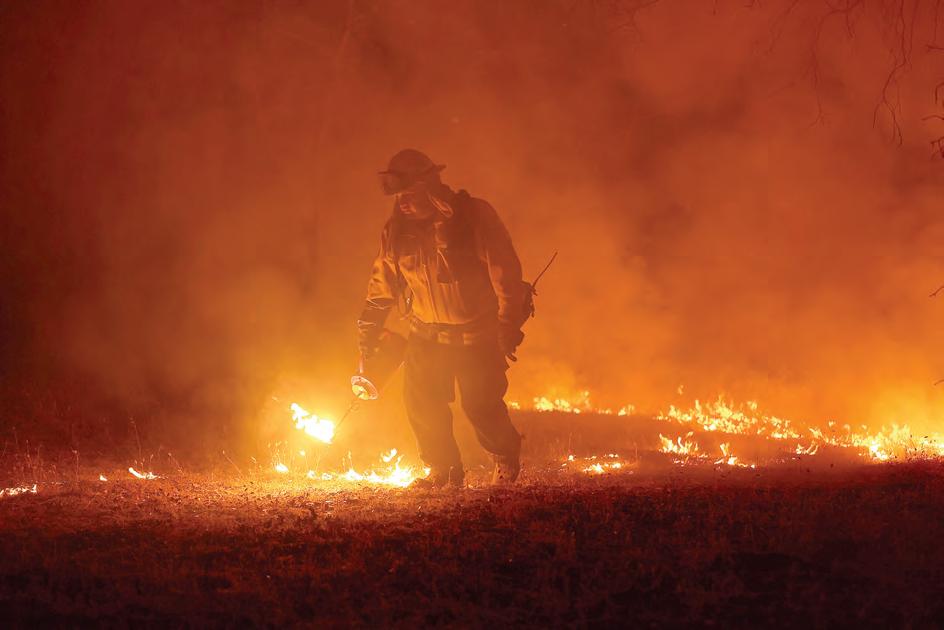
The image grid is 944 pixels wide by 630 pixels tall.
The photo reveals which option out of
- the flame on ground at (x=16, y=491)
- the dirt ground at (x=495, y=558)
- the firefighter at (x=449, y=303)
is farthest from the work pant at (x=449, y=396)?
the flame on ground at (x=16, y=491)

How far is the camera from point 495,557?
4.34 meters

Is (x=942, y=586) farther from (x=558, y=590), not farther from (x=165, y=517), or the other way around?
(x=165, y=517)

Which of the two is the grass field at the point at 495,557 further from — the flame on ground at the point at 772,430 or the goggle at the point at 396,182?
the flame on ground at the point at 772,430

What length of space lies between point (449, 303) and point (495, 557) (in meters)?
2.62

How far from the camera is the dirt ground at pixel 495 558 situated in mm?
3795

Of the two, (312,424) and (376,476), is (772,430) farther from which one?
(312,424)

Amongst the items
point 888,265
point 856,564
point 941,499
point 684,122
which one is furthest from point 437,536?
point 684,122

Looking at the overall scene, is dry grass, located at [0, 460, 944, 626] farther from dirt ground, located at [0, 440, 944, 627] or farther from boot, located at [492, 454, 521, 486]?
boot, located at [492, 454, 521, 486]

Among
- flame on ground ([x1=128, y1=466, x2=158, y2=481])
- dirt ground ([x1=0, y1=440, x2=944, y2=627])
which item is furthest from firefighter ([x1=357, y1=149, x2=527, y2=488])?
flame on ground ([x1=128, y1=466, x2=158, y2=481])

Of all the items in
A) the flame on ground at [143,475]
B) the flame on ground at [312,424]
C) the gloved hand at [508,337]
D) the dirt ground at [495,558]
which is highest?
the gloved hand at [508,337]

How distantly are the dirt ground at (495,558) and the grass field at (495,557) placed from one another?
11 mm

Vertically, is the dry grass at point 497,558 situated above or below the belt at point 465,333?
below

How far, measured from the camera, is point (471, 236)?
6516 millimetres

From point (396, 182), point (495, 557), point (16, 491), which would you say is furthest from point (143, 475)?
point (495, 557)
